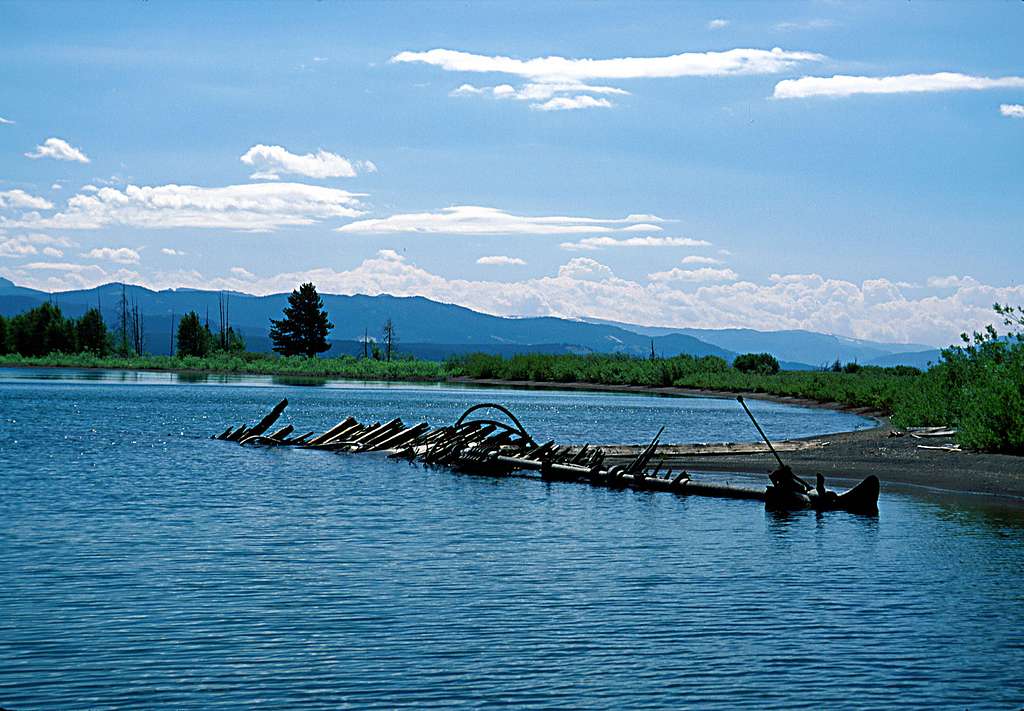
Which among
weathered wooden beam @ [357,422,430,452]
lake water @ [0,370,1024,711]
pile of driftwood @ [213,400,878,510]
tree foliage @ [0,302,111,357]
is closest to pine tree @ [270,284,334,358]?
tree foliage @ [0,302,111,357]

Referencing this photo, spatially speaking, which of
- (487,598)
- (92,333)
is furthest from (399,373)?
(487,598)

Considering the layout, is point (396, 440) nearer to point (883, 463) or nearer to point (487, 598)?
point (883, 463)

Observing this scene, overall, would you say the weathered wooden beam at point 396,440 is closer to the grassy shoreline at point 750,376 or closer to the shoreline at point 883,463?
the shoreline at point 883,463

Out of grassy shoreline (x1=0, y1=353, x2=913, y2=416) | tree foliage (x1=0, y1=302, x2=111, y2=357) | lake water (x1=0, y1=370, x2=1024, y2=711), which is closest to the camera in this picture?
lake water (x1=0, y1=370, x2=1024, y2=711)

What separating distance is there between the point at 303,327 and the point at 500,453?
399 ft

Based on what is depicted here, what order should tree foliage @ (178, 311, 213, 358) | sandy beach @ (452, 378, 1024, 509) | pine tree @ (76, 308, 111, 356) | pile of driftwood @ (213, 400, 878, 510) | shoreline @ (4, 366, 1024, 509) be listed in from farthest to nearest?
1. tree foliage @ (178, 311, 213, 358)
2. pine tree @ (76, 308, 111, 356)
3. sandy beach @ (452, 378, 1024, 509)
4. shoreline @ (4, 366, 1024, 509)
5. pile of driftwood @ (213, 400, 878, 510)

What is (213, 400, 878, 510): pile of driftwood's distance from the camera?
94.9 feet

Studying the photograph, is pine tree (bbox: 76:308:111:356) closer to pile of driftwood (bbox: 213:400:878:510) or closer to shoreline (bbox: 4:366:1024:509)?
pile of driftwood (bbox: 213:400:878:510)

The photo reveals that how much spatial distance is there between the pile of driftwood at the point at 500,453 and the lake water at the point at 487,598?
569 millimetres

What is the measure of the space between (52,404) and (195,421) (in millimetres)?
15208

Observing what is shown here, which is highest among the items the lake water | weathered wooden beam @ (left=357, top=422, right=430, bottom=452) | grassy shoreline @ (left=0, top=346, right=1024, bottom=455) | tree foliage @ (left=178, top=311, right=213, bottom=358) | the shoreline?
tree foliage @ (left=178, top=311, right=213, bottom=358)

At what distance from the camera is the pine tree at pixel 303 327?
152 meters

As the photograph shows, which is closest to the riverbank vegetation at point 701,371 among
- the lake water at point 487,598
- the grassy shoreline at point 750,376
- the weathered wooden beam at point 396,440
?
the grassy shoreline at point 750,376

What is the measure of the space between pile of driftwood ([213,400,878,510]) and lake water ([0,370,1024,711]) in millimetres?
569
